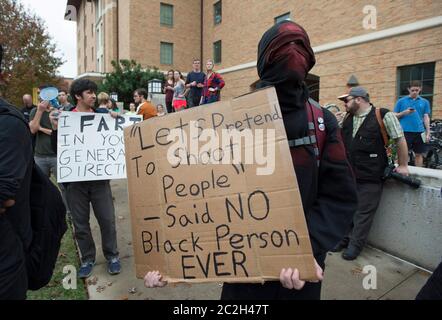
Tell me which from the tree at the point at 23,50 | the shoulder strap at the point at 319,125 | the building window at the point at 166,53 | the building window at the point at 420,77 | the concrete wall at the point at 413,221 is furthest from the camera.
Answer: the building window at the point at 166,53

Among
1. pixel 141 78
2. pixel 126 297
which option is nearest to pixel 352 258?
pixel 126 297

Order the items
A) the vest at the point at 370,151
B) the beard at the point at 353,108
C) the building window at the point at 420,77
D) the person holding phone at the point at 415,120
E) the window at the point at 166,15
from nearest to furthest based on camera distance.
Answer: the vest at the point at 370,151, the beard at the point at 353,108, the person holding phone at the point at 415,120, the building window at the point at 420,77, the window at the point at 166,15

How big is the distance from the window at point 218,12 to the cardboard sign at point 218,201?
86.7 feet

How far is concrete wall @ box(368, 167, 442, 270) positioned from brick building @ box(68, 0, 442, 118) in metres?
9.68

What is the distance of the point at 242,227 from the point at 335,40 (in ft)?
54.2

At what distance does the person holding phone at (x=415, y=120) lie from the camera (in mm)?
7293

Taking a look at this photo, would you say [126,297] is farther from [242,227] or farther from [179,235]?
A: [242,227]

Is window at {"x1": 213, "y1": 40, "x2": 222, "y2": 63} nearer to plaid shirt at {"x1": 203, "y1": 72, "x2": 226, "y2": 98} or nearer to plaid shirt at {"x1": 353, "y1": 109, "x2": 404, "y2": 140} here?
plaid shirt at {"x1": 203, "y1": 72, "x2": 226, "y2": 98}

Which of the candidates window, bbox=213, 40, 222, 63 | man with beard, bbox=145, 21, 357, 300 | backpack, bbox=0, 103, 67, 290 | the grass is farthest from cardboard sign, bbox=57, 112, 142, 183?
window, bbox=213, 40, 222, 63

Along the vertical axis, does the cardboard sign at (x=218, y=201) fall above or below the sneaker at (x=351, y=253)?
above

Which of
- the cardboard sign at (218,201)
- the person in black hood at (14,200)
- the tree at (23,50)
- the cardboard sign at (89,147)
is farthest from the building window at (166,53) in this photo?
the cardboard sign at (218,201)

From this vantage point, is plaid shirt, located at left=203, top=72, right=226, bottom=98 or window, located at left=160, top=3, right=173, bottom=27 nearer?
plaid shirt, located at left=203, top=72, right=226, bottom=98

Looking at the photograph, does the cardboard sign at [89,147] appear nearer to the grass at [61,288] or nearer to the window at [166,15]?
the grass at [61,288]

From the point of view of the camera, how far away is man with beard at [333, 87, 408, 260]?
13.2 ft
